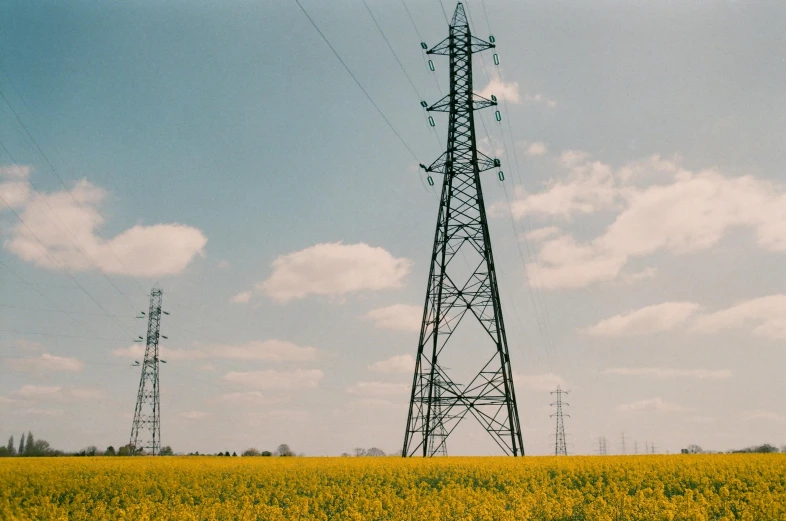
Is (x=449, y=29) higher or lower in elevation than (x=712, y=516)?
higher

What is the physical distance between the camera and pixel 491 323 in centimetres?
2975

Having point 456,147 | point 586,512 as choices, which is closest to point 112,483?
point 586,512

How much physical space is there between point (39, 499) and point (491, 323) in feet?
63.8

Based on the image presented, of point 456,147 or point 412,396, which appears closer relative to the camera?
point 412,396

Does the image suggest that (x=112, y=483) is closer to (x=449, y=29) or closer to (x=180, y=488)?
(x=180, y=488)

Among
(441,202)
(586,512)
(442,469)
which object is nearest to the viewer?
(586,512)

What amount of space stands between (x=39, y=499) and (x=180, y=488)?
430 centimetres

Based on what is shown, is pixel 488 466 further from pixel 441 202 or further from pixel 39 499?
pixel 39 499

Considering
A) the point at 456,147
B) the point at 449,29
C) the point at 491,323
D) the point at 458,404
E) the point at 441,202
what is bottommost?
the point at 458,404

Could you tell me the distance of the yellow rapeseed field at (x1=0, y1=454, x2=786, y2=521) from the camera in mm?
14805

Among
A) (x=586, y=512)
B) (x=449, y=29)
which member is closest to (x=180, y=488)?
(x=586, y=512)

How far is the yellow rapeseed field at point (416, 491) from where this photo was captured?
48.6 feet

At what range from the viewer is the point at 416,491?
1912 cm

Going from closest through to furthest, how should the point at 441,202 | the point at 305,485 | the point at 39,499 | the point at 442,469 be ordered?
the point at 39,499
the point at 305,485
the point at 442,469
the point at 441,202
